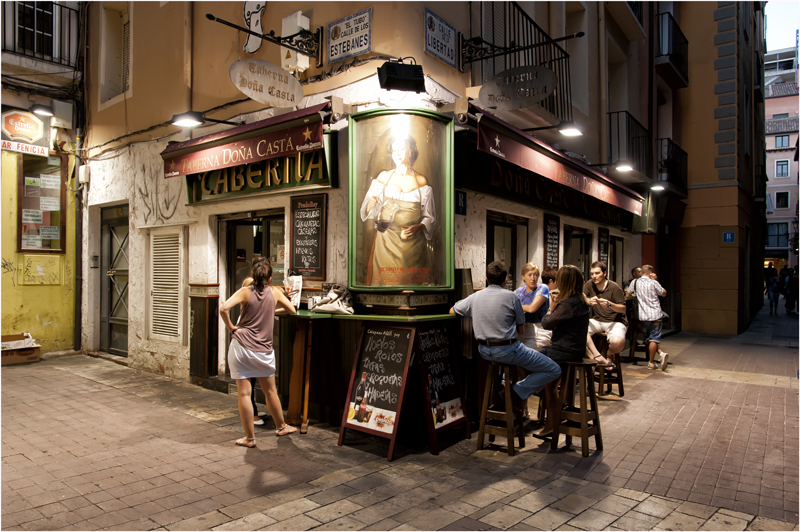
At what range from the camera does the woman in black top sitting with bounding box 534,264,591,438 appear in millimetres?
5121

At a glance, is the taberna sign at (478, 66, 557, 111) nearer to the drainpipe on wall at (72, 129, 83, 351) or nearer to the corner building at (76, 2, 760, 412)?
the corner building at (76, 2, 760, 412)

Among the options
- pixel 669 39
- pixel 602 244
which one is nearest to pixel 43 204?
pixel 602 244

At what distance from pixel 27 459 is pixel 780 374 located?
426 inches

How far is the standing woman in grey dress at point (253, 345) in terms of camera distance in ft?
17.0

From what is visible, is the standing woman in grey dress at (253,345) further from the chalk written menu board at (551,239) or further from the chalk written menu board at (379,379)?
the chalk written menu board at (551,239)

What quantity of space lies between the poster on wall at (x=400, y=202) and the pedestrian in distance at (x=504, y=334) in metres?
0.76

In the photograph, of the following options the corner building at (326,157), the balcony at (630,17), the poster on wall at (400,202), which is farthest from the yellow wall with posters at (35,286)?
the balcony at (630,17)

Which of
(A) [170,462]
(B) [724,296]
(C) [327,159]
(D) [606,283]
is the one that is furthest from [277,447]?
(B) [724,296]

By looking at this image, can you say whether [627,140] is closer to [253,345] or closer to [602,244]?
[602,244]

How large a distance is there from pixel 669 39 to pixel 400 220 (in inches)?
525

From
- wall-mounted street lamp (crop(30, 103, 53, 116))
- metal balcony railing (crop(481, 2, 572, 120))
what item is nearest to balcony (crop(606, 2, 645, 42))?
metal balcony railing (crop(481, 2, 572, 120))

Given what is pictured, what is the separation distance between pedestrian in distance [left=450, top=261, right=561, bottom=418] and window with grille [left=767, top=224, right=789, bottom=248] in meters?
50.1

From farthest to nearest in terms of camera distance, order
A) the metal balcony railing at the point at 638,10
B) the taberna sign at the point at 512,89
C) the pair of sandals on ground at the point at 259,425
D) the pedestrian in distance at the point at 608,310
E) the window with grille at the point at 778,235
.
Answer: the window with grille at the point at 778,235
the metal balcony railing at the point at 638,10
the pedestrian in distance at the point at 608,310
the taberna sign at the point at 512,89
the pair of sandals on ground at the point at 259,425

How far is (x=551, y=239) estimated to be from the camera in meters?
9.17
